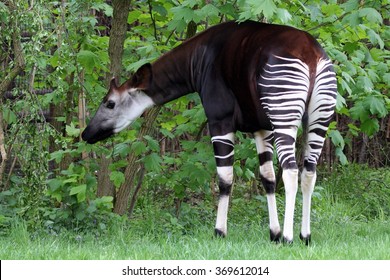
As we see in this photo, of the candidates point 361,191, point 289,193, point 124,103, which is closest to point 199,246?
point 289,193

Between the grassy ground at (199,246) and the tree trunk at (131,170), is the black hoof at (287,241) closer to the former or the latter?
the grassy ground at (199,246)

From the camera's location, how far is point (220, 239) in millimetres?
5707

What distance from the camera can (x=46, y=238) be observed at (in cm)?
623

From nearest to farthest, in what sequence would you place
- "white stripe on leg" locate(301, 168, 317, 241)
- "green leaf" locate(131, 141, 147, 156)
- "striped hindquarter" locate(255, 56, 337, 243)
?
"striped hindquarter" locate(255, 56, 337, 243), "white stripe on leg" locate(301, 168, 317, 241), "green leaf" locate(131, 141, 147, 156)

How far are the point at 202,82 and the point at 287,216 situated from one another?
1.19 metres

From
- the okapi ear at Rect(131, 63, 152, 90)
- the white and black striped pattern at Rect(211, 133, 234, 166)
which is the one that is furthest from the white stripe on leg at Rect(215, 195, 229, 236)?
the okapi ear at Rect(131, 63, 152, 90)

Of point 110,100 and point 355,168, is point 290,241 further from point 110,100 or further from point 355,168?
point 355,168

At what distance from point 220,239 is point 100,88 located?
83.1 inches

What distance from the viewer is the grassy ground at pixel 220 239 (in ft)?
16.1

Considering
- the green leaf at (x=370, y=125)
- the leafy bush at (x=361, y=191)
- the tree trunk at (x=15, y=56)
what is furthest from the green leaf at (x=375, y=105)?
the tree trunk at (x=15, y=56)

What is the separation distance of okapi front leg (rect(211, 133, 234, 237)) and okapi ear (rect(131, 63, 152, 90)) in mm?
728

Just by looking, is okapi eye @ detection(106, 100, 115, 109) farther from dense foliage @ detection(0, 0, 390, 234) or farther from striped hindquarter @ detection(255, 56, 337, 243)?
striped hindquarter @ detection(255, 56, 337, 243)

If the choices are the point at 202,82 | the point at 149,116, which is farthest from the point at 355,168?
the point at 202,82

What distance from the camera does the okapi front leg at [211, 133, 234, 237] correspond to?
5727 mm
